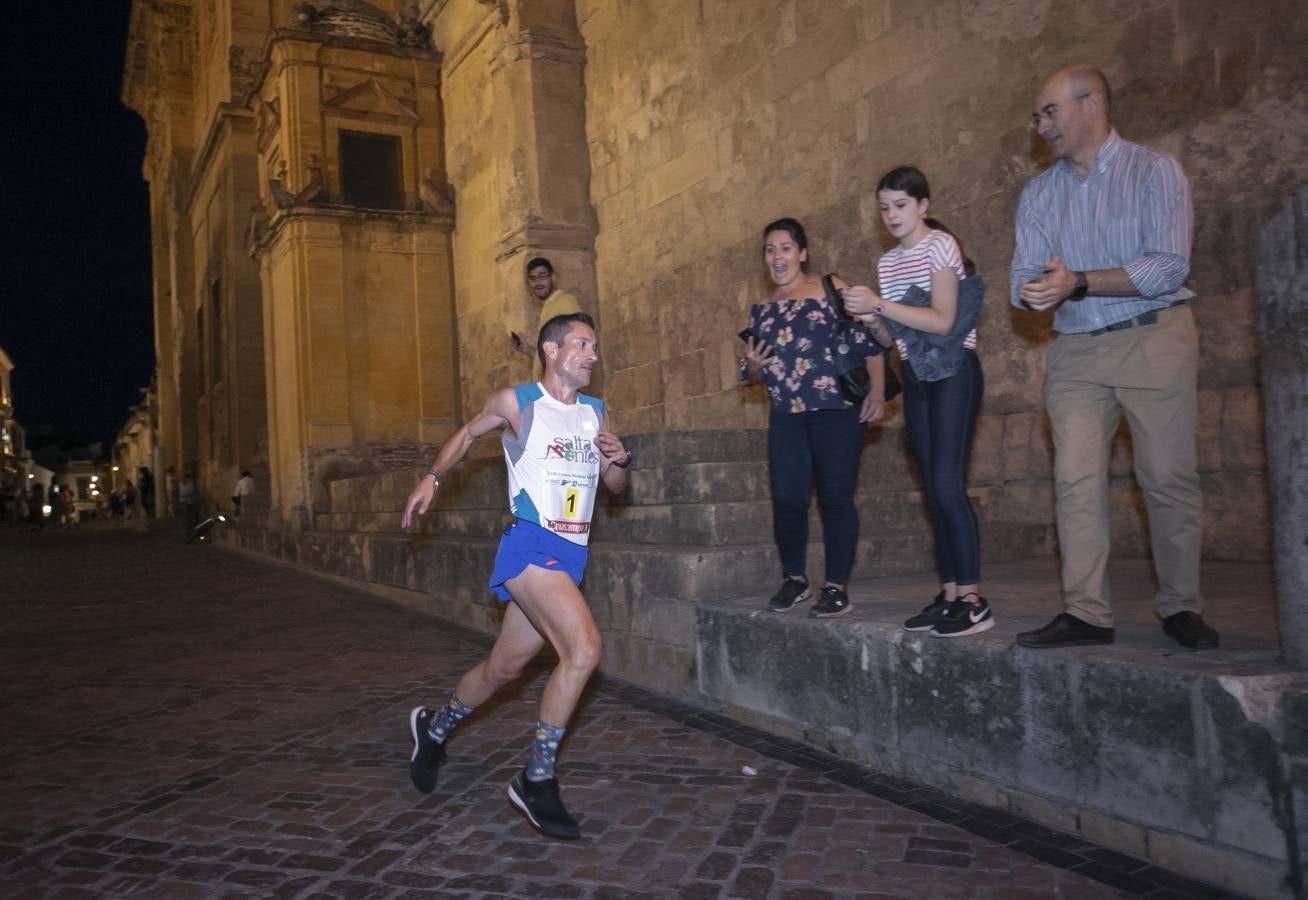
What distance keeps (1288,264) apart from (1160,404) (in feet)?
2.11

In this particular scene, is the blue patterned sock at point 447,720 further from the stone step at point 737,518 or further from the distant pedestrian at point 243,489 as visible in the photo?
the distant pedestrian at point 243,489

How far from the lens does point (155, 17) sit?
32.2 m

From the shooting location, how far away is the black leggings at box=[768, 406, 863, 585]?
494 cm

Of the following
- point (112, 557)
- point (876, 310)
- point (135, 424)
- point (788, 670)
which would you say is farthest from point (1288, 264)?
point (135, 424)

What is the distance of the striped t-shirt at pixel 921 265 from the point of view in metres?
4.16

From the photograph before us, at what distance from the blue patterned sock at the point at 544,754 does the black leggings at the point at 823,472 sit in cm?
171

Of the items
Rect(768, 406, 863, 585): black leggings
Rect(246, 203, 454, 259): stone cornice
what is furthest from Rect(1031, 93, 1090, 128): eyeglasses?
Rect(246, 203, 454, 259): stone cornice

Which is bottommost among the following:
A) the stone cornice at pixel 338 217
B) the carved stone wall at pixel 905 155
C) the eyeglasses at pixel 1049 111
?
the eyeglasses at pixel 1049 111

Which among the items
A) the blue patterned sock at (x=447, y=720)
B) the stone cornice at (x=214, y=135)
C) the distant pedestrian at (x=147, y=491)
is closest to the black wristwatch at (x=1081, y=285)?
the blue patterned sock at (x=447, y=720)

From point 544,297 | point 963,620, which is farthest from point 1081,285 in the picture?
point 544,297

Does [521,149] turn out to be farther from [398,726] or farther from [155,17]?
[155,17]

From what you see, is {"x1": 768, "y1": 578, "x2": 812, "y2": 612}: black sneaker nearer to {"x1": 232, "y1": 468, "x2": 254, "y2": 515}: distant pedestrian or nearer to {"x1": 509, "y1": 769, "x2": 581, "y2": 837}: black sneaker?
{"x1": 509, "y1": 769, "x2": 581, "y2": 837}: black sneaker

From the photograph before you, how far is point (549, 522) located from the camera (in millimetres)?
3809

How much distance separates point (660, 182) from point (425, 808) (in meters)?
9.67
